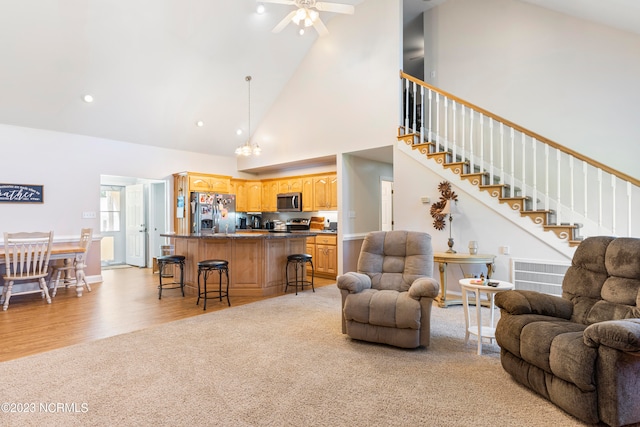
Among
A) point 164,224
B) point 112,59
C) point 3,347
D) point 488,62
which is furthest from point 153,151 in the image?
point 488,62

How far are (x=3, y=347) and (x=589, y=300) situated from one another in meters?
5.16

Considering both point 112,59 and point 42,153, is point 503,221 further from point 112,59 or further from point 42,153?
point 42,153

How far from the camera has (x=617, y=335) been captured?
5.92 ft

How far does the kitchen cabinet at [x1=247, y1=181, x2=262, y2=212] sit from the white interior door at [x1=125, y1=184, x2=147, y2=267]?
8.65ft

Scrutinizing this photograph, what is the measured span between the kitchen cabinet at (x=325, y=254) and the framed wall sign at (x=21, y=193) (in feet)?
16.1

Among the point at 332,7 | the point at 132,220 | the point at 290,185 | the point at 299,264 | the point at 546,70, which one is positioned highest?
the point at 332,7

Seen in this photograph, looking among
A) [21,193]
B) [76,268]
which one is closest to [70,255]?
[76,268]

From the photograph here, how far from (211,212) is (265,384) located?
18.5 feet

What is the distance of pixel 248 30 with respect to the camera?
5.96 metres

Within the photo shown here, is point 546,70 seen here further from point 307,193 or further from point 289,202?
point 289,202

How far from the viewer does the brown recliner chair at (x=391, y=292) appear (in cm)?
300

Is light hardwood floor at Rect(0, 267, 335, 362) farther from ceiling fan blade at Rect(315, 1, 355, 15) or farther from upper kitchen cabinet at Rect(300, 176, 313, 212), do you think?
ceiling fan blade at Rect(315, 1, 355, 15)

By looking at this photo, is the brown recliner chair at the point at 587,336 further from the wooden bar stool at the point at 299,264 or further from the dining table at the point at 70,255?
the dining table at the point at 70,255

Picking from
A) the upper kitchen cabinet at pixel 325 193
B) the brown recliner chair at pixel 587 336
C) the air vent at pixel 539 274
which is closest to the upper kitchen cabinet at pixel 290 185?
the upper kitchen cabinet at pixel 325 193
